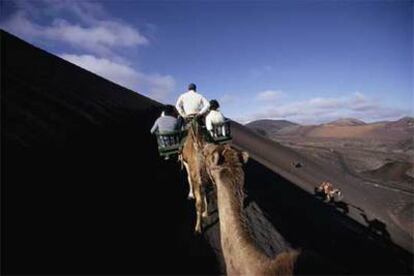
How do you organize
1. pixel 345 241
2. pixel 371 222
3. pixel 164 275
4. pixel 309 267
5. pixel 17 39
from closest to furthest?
pixel 164 275
pixel 309 267
pixel 345 241
pixel 17 39
pixel 371 222

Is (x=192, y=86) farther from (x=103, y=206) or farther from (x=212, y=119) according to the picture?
(x=103, y=206)

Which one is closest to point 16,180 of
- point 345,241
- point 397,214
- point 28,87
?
point 28,87

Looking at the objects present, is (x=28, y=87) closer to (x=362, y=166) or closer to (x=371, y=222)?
(x=371, y=222)

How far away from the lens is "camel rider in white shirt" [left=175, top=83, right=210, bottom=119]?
7.67m

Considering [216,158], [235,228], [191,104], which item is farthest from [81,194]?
[235,228]

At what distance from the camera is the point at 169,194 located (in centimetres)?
987

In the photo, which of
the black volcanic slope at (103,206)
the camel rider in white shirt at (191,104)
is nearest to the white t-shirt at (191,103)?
the camel rider in white shirt at (191,104)

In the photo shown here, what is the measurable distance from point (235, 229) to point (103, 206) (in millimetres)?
6300

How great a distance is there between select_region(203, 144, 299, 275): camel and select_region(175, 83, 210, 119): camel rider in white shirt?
16.7 feet

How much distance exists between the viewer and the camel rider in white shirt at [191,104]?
7.67m

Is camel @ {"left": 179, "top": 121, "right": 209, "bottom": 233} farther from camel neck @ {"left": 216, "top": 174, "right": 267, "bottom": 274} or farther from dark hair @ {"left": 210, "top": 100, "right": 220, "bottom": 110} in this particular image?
camel neck @ {"left": 216, "top": 174, "right": 267, "bottom": 274}

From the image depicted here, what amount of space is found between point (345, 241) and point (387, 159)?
2939cm

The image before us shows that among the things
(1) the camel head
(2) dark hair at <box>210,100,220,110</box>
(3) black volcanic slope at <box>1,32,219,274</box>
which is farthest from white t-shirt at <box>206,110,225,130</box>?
(1) the camel head

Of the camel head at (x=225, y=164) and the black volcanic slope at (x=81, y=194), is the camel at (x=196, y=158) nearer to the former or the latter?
the black volcanic slope at (x=81, y=194)
